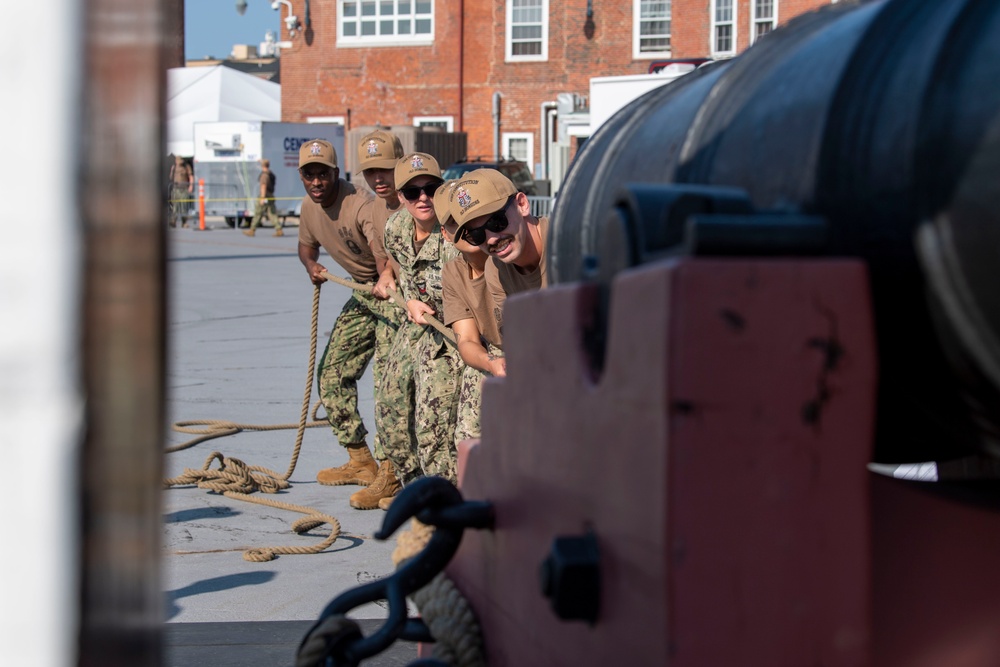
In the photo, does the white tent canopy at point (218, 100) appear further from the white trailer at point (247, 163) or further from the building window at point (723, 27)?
the building window at point (723, 27)

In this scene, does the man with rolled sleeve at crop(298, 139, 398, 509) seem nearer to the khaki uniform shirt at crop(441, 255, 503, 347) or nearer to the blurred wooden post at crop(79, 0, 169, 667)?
the khaki uniform shirt at crop(441, 255, 503, 347)

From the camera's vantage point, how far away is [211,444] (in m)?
7.14

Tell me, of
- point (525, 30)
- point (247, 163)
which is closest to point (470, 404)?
point (247, 163)

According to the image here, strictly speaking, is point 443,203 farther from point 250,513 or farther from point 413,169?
point 250,513

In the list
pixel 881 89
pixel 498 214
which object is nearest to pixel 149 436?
pixel 881 89

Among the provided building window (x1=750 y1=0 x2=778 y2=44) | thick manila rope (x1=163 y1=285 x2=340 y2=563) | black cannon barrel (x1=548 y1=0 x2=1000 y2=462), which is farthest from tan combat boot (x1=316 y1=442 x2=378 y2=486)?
building window (x1=750 y1=0 x2=778 y2=44)

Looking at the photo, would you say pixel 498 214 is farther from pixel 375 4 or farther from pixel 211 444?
pixel 375 4

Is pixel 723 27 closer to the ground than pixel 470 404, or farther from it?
farther from it

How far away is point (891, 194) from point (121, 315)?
0.87m

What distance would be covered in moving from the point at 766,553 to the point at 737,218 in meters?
0.33

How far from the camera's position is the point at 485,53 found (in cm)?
3691

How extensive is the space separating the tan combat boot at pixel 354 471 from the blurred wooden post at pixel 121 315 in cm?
562

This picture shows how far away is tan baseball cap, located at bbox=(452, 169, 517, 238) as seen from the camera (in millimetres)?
4023

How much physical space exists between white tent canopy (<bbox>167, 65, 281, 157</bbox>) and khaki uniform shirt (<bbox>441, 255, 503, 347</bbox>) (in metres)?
32.0
